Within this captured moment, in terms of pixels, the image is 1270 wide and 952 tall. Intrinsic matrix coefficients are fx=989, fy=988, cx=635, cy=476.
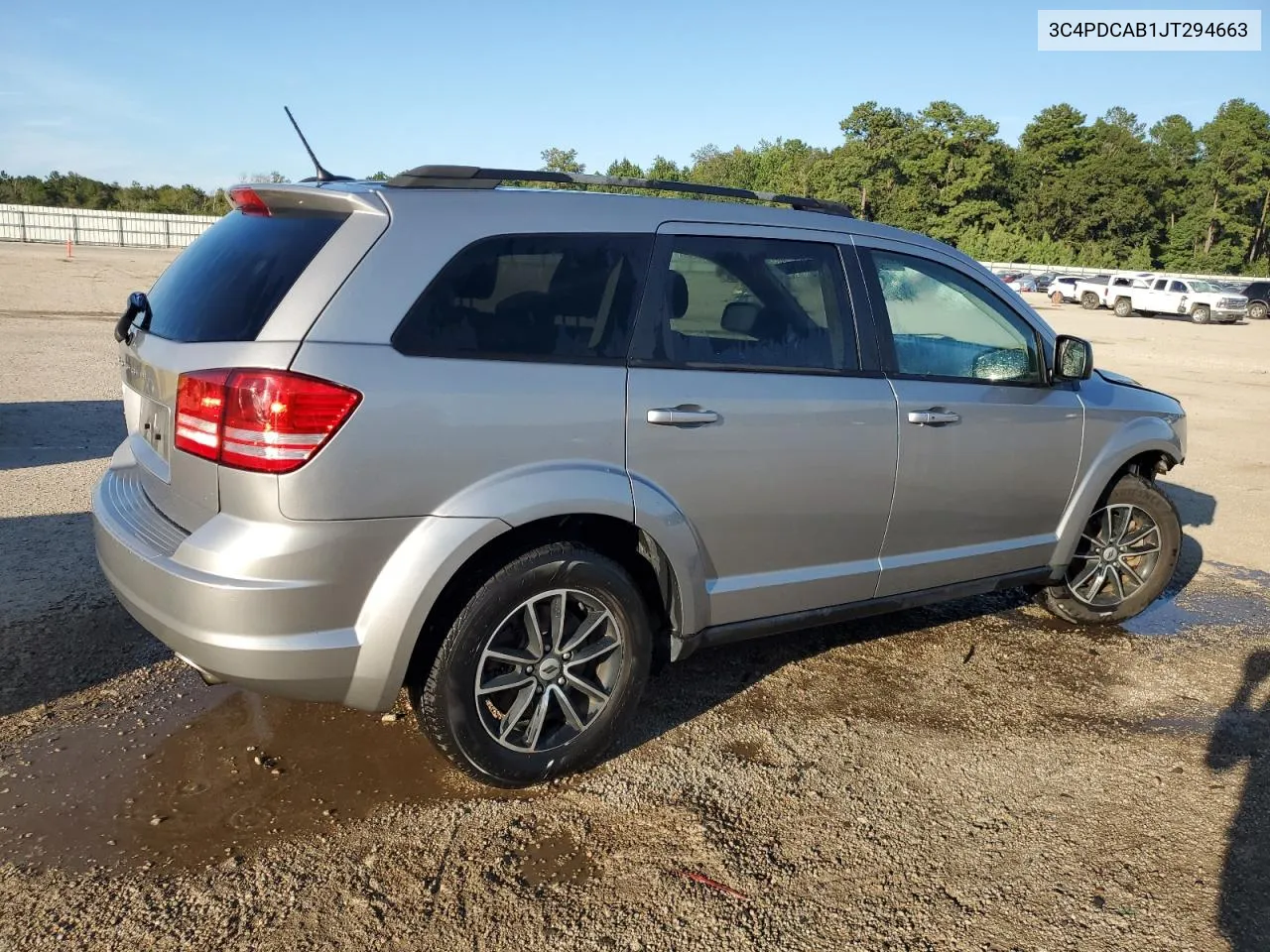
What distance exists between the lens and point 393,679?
2.93 meters

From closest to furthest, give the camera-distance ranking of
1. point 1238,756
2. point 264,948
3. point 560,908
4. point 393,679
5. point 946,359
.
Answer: point 264,948, point 560,908, point 393,679, point 1238,756, point 946,359

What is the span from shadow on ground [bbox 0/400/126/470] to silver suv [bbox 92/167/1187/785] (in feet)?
14.6

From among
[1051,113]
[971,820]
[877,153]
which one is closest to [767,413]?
[971,820]

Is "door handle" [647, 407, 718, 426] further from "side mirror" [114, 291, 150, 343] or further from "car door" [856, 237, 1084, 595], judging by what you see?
"side mirror" [114, 291, 150, 343]

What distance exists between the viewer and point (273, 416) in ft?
8.84

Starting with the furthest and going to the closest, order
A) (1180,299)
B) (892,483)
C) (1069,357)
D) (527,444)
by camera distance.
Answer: (1180,299) < (1069,357) < (892,483) < (527,444)

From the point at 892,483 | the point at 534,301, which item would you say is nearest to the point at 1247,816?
the point at 892,483

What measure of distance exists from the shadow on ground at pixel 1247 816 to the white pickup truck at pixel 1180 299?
3906 cm

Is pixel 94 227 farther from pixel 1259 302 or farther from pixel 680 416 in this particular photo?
pixel 680 416

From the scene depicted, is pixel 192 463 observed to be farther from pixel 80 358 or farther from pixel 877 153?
pixel 877 153

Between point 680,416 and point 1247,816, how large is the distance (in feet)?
7.71

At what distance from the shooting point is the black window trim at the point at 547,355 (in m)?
2.91

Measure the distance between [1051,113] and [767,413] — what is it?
95.6 meters

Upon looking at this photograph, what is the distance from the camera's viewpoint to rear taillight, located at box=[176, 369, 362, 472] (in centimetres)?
270
